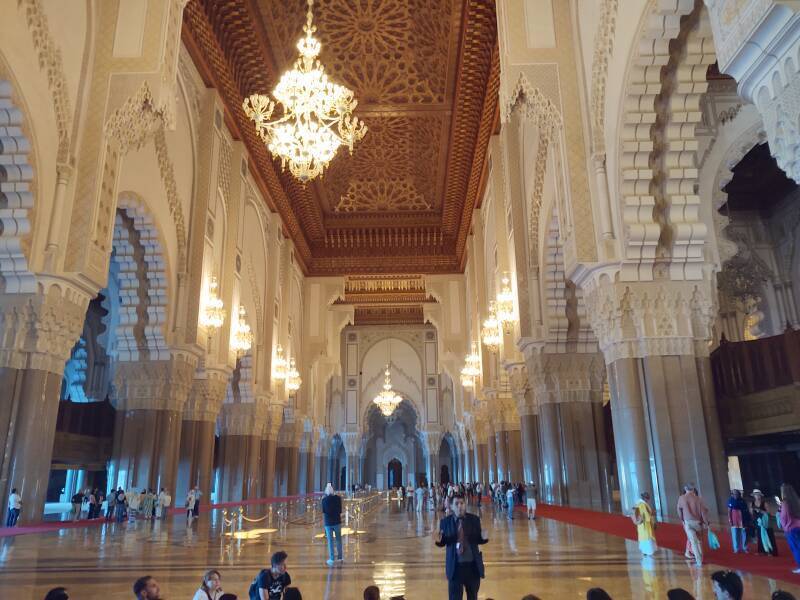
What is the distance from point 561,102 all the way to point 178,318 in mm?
7042

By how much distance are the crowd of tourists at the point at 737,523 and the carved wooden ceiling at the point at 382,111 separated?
28.3ft

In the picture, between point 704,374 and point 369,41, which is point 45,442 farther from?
point 369,41

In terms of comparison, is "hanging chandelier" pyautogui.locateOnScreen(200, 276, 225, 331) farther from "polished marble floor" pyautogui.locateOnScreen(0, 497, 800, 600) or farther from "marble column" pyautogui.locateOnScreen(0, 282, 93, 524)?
"polished marble floor" pyautogui.locateOnScreen(0, 497, 800, 600)

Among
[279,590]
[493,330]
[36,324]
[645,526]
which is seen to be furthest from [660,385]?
[36,324]

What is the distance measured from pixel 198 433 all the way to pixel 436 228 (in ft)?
33.5

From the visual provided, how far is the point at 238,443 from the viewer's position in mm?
14945

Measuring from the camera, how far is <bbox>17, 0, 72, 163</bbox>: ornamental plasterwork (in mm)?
6676

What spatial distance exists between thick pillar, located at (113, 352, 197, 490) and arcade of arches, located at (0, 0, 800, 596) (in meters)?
0.04

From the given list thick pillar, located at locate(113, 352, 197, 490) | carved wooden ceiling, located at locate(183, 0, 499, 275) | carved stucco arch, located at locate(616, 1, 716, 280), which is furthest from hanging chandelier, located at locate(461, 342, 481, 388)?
carved stucco arch, located at locate(616, 1, 716, 280)

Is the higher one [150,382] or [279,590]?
Answer: [150,382]

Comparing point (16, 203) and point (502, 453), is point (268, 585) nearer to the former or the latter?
point (16, 203)

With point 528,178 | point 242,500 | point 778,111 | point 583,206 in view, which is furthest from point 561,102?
point 242,500

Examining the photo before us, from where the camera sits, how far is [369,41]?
1209cm

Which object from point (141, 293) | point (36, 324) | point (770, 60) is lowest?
point (36, 324)
